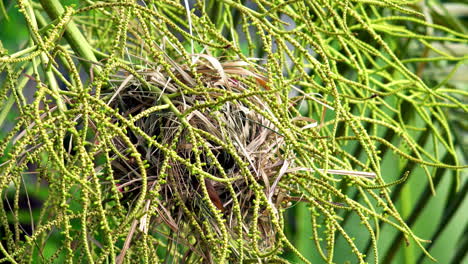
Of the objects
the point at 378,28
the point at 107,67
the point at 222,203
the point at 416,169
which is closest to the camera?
the point at 107,67

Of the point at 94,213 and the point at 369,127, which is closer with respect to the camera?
the point at 94,213

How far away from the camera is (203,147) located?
1.74ft

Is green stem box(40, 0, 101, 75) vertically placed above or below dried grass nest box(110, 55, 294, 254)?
above

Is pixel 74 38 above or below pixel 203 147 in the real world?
above

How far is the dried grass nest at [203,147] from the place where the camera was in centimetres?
54

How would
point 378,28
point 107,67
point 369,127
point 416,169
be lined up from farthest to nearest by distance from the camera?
1. point 416,169
2. point 369,127
3. point 378,28
4. point 107,67

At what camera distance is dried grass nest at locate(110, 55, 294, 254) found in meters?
0.54

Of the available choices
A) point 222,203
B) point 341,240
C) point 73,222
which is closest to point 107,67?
point 222,203

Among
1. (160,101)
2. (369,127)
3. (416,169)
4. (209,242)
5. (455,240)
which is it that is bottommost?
(455,240)

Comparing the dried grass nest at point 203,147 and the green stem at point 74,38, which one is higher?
the green stem at point 74,38

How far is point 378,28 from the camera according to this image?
3.12 ft

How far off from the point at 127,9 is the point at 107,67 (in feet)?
0.26

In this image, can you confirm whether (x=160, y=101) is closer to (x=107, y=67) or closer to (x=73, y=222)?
(x=107, y=67)

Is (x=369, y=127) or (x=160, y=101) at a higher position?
(x=160, y=101)
